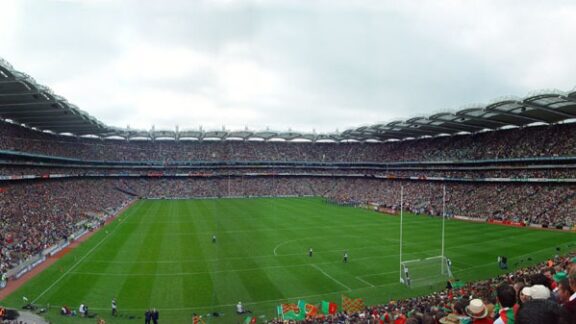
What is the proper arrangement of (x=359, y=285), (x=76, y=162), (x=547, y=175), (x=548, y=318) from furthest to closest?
1. (x=76, y=162)
2. (x=547, y=175)
3. (x=359, y=285)
4. (x=548, y=318)

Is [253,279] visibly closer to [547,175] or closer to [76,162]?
[547,175]

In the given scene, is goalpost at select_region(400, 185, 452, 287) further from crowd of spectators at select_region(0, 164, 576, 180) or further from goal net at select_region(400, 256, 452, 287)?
crowd of spectators at select_region(0, 164, 576, 180)

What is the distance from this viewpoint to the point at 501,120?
155ft

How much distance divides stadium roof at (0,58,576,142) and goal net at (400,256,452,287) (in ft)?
66.1

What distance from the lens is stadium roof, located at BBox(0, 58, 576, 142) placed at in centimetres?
2989

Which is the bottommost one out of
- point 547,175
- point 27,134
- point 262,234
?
point 262,234

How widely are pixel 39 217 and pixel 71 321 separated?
20697 millimetres

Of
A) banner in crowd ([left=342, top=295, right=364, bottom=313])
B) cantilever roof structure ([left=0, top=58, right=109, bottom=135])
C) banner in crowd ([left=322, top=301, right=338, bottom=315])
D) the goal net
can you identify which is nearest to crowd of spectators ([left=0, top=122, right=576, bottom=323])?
banner in crowd ([left=342, top=295, right=364, bottom=313])

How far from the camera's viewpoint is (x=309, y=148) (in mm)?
87125

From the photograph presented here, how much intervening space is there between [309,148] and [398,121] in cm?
3497

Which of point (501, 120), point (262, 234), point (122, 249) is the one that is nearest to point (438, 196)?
point (501, 120)

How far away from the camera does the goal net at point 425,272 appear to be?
2117 cm

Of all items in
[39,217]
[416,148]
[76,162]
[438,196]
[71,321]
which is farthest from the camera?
[416,148]

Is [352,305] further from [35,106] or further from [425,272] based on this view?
[35,106]
